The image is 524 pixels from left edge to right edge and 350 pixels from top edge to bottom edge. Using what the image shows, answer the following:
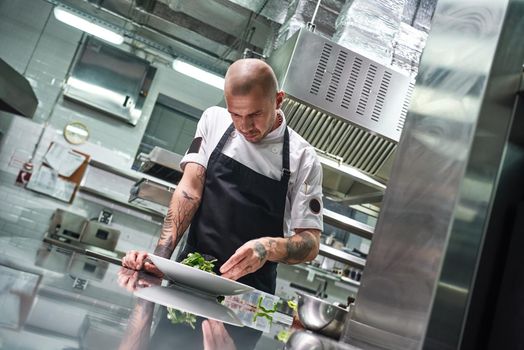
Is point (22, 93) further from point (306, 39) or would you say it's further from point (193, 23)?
point (306, 39)

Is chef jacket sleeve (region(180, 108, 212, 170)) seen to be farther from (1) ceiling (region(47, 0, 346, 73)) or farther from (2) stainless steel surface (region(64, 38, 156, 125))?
(2) stainless steel surface (region(64, 38, 156, 125))

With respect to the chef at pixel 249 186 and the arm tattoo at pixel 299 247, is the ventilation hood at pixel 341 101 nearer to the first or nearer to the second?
the chef at pixel 249 186

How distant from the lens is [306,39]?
10.1ft

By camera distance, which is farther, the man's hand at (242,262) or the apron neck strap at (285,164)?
the apron neck strap at (285,164)

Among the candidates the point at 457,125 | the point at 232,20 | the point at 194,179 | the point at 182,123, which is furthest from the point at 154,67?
the point at 457,125

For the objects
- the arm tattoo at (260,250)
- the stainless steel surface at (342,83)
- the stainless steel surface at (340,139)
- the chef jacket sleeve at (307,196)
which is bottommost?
the arm tattoo at (260,250)

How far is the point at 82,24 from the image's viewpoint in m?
5.19

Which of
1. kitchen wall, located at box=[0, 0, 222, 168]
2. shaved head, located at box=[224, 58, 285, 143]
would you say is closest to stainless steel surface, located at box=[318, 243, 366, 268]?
shaved head, located at box=[224, 58, 285, 143]

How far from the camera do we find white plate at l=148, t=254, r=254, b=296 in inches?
44.3

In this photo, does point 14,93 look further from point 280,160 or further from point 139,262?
point 139,262

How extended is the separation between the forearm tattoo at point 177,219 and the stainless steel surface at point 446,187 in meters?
1.13

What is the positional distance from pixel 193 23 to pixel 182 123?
1.61 meters

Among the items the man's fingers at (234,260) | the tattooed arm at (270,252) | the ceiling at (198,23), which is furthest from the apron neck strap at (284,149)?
the ceiling at (198,23)

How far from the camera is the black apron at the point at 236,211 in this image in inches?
81.7
